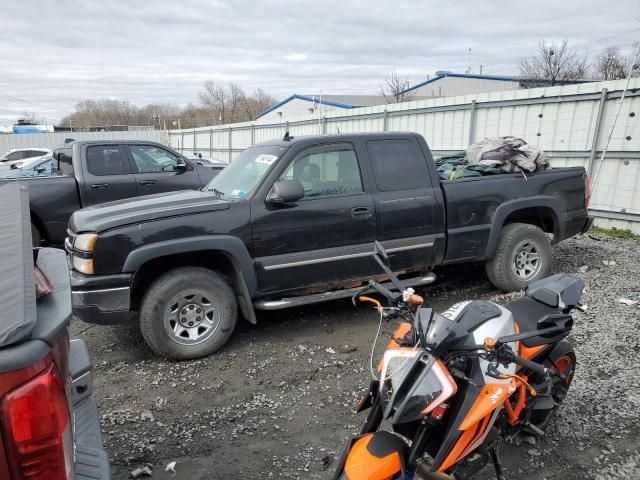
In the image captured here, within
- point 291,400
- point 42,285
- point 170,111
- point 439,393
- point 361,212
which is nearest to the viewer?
point 42,285

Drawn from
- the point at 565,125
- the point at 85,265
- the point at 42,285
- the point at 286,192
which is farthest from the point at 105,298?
the point at 565,125

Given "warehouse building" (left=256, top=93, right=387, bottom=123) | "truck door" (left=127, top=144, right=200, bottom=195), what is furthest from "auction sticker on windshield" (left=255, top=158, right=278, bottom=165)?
"warehouse building" (left=256, top=93, right=387, bottom=123)

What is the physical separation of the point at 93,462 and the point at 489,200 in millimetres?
4609

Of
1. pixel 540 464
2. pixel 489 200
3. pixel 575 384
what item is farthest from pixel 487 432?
pixel 489 200

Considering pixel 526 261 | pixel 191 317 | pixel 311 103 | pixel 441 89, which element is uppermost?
pixel 441 89

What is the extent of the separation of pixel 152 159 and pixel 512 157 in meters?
6.05

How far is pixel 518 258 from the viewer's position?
5.60m

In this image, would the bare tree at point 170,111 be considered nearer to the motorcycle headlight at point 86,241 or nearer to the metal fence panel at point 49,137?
the metal fence panel at point 49,137

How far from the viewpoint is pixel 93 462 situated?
71.6 inches

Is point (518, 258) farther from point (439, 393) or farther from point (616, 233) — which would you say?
point (439, 393)

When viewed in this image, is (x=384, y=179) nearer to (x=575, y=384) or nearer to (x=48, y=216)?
(x=575, y=384)

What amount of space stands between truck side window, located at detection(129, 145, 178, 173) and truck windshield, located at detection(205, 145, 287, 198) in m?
3.76

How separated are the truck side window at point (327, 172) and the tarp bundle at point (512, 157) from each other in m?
1.99

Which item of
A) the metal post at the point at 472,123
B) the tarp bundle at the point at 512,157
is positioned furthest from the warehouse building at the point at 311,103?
the tarp bundle at the point at 512,157
